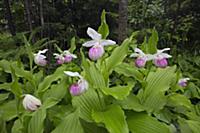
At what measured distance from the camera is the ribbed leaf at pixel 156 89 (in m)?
1.53

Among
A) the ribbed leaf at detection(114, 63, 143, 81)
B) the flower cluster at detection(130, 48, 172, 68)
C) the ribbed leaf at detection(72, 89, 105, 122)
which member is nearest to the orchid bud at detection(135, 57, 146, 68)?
the flower cluster at detection(130, 48, 172, 68)

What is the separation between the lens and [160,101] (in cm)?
155

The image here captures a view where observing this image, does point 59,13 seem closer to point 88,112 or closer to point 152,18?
point 152,18

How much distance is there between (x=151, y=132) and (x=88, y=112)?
10.9 inches

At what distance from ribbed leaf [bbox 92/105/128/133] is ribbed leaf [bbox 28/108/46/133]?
208mm

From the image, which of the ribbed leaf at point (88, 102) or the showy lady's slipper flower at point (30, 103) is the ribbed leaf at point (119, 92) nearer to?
the ribbed leaf at point (88, 102)

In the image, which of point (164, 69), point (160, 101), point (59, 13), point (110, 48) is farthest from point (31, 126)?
point (59, 13)

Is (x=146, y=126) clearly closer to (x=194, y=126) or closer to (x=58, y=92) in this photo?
(x=194, y=126)

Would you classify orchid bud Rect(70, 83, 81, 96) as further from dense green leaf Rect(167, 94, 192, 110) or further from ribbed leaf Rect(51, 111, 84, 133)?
dense green leaf Rect(167, 94, 192, 110)

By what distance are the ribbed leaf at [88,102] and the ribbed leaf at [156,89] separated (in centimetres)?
24

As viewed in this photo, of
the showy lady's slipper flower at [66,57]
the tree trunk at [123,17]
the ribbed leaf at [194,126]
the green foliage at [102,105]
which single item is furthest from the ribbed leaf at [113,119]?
the tree trunk at [123,17]

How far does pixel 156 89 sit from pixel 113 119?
15.4 inches

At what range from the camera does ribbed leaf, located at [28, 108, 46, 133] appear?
4.16 feet

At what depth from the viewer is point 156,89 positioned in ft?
5.15
